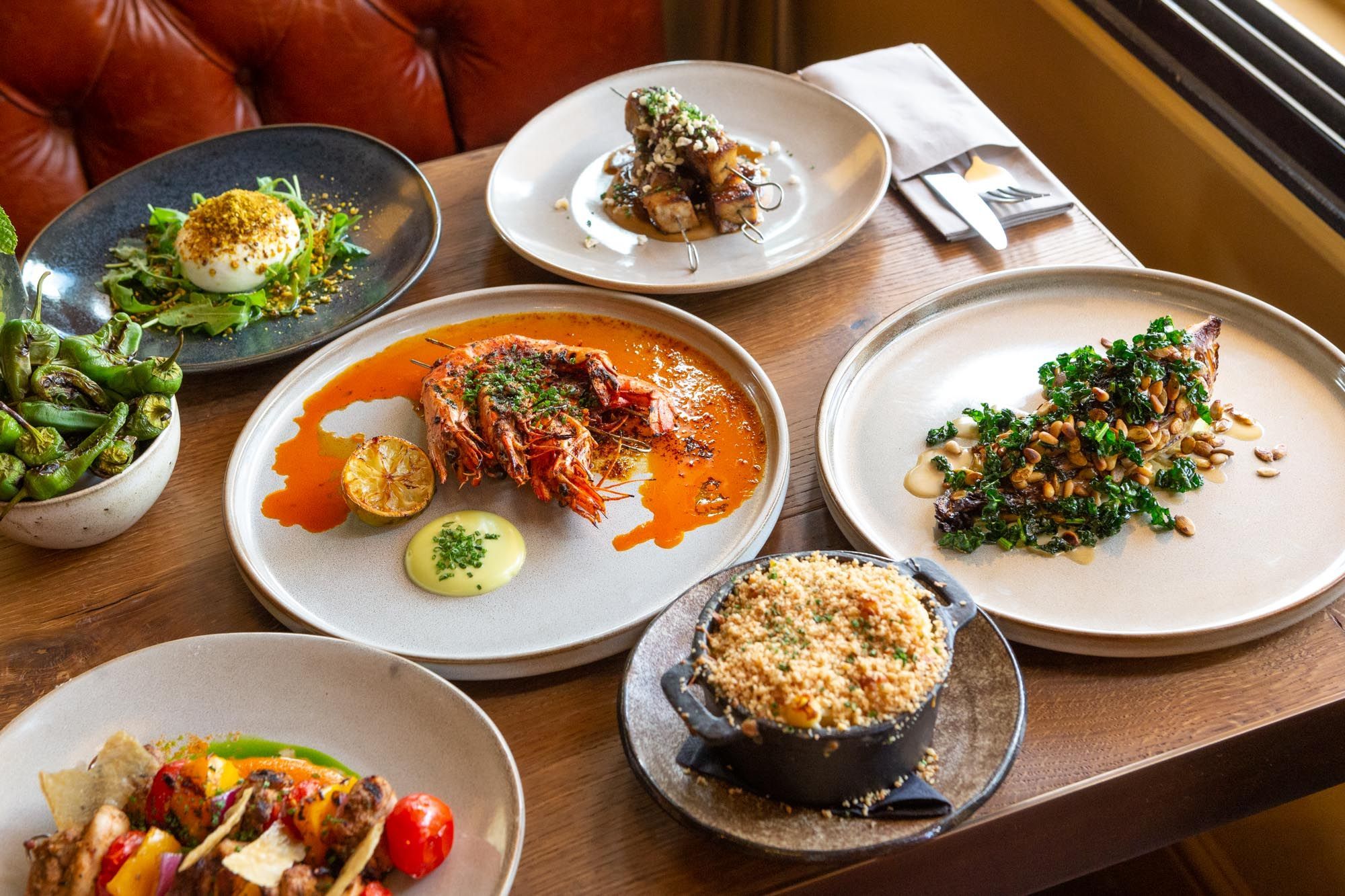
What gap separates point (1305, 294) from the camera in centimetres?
263

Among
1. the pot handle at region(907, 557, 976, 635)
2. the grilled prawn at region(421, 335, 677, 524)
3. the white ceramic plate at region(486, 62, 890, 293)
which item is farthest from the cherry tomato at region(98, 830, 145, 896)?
the white ceramic plate at region(486, 62, 890, 293)

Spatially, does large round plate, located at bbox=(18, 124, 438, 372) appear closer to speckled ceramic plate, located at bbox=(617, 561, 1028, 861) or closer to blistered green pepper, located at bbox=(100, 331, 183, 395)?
blistered green pepper, located at bbox=(100, 331, 183, 395)

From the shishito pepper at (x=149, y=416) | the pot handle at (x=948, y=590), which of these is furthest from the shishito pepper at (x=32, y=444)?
the pot handle at (x=948, y=590)

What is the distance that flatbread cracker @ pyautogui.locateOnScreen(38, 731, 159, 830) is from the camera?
138cm

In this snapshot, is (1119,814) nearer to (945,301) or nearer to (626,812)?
(626,812)

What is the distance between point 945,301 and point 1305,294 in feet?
3.76

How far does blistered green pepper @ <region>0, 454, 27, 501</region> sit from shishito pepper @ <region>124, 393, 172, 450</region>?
179 millimetres

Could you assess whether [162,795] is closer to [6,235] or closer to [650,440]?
[650,440]

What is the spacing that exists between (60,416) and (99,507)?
6.7 inches

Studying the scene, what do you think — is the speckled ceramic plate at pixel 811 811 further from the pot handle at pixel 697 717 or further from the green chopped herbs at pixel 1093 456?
the green chopped herbs at pixel 1093 456

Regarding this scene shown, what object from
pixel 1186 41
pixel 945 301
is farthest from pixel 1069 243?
pixel 1186 41

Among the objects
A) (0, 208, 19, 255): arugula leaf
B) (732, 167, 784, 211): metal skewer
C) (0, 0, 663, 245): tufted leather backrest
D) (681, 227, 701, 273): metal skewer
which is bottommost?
(0, 0, 663, 245): tufted leather backrest

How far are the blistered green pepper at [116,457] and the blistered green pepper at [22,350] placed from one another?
0.55ft

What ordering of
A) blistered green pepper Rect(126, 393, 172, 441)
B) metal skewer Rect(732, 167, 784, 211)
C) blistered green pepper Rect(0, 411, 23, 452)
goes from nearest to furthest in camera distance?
blistered green pepper Rect(0, 411, 23, 452), blistered green pepper Rect(126, 393, 172, 441), metal skewer Rect(732, 167, 784, 211)
